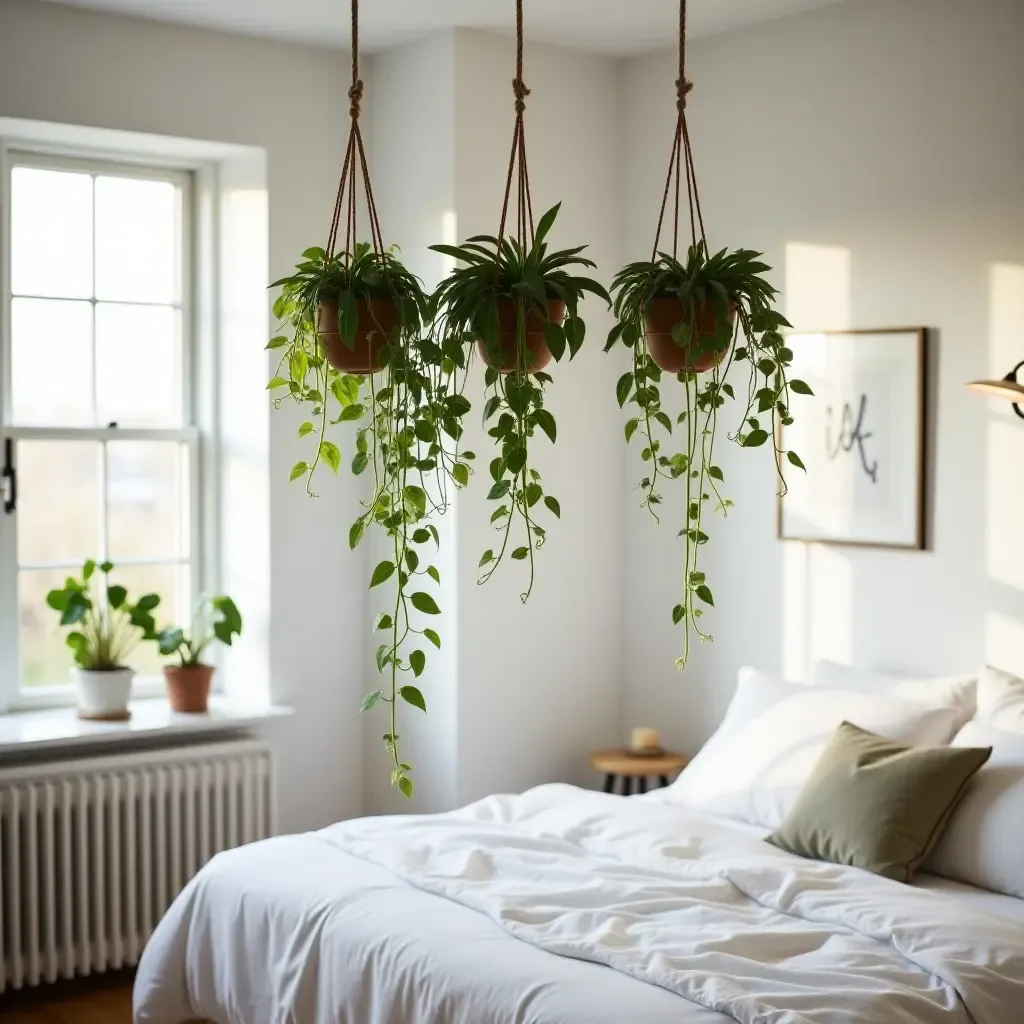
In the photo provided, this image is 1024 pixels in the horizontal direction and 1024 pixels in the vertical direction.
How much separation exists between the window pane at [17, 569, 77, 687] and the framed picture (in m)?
2.35

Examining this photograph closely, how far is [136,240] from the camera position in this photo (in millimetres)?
4910

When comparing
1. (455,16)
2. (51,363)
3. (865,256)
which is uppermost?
(455,16)

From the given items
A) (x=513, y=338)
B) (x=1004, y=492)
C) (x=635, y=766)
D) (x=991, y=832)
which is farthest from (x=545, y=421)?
(x=635, y=766)

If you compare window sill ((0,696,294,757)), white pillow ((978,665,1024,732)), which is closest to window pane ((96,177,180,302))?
window sill ((0,696,294,757))

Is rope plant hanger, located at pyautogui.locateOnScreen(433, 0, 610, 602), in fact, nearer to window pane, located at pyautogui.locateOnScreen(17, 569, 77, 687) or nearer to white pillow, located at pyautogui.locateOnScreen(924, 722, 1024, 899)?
white pillow, located at pyautogui.locateOnScreen(924, 722, 1024, 899)

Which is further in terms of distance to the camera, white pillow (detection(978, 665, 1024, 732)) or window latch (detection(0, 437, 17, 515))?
window latch (detection(0, 437, 17, 515))

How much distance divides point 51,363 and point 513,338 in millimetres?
2754

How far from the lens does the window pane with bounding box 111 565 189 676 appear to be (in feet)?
16.2

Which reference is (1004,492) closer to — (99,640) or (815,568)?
(815,568)

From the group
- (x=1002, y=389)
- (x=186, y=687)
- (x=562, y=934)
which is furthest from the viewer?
(x=186, y=687)

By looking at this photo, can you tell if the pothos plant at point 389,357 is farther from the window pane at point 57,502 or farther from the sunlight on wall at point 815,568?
the window pane at point 57,502

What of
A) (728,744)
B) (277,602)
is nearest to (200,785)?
(277,602)

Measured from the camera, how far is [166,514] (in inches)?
197

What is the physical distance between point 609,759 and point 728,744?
0.64 m
